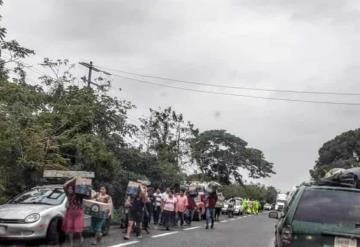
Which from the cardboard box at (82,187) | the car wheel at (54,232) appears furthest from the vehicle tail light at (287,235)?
the car wheel at (54,232)

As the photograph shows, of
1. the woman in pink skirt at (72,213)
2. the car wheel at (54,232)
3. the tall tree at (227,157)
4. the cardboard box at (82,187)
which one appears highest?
the tall tree at (227,157)

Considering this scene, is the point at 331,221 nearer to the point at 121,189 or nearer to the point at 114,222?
the point at 114,222

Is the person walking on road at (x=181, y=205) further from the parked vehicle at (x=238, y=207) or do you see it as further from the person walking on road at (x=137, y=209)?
the parked vehicle at (x=238, y=207)

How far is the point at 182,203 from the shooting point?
25.2m

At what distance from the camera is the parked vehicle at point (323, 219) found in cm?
786

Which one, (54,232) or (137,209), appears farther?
(137,209)

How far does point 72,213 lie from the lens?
44.8 ft

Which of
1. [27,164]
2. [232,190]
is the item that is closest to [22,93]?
[27,164]

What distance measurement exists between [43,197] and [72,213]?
3.88ft

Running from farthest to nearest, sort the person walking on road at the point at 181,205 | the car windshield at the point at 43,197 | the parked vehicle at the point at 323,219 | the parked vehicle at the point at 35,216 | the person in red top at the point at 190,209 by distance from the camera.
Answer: the person in red top at the point at 190,209
the person walking on road at the point at 181,205
the car windshield at the point at 43,197
the parked vehicle at the point at 35,216
the parked vehicle at the point at 323,219

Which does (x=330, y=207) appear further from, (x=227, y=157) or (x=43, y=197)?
(x=227, y=157)

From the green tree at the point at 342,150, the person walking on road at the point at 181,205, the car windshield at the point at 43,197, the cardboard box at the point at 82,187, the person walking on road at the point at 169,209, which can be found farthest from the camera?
the green tree at the point at 342,150

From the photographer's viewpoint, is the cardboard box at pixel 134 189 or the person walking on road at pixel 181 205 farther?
the person walking on road at pixel 181 205

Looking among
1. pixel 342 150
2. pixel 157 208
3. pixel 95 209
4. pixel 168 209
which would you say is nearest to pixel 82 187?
pixel 95 209
